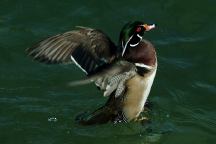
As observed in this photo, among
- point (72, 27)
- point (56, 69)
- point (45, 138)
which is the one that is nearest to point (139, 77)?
point (45, 138)

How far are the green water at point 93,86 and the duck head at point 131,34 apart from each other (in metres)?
1.12

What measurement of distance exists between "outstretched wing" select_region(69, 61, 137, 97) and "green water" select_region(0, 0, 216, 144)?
0.64 m

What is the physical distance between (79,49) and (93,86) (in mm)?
1427

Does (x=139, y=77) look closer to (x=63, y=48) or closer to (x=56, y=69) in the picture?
(x=63, y=48)

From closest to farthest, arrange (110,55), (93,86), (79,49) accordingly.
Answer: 1. (110,55)
2. (79,49)
3. (93,86)

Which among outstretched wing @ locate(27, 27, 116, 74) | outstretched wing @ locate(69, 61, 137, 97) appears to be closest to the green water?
outstretched wing @ locate(69, 61, 137, 97)

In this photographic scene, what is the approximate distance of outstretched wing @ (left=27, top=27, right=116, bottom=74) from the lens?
8062 mm

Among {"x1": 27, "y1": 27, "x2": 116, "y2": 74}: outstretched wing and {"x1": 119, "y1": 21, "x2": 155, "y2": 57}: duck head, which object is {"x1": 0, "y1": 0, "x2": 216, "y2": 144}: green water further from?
{"x1": 119, "y1": 21, "x2": 155, "y2": 57}: duck head

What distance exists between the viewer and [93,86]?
31.5 feet

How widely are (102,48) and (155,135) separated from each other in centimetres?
132

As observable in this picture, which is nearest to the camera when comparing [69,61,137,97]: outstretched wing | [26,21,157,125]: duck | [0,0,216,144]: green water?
[69,61,137,97]: outstretched wing

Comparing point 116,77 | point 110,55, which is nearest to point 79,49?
point 110,55

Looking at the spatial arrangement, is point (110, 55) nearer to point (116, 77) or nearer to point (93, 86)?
point (116, 77)

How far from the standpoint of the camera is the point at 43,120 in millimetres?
8789
